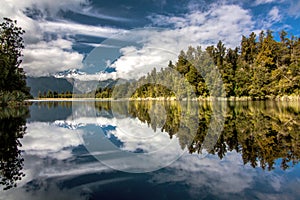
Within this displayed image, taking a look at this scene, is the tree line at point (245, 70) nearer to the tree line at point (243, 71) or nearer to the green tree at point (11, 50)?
the tree line at point (243, 71)

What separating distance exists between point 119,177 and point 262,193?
2.31 metres

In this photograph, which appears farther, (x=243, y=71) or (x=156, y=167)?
(x=243, y=71)

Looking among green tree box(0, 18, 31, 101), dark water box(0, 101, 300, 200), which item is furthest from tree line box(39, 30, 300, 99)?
dark water box(0, 101, 300, 200)

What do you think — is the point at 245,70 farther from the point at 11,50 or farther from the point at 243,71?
the point at 11,50

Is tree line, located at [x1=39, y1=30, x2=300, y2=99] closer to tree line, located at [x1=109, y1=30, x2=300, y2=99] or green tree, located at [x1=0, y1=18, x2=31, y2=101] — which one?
tree line, located at [x1=109, y1=30, x2=300, y2=99]

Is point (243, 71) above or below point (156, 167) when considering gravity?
above

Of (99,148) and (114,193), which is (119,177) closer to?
(114,193)

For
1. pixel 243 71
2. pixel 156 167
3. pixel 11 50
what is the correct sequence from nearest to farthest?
1. pixel 156 167
2. pixel 11 50
3. pixel 243 71

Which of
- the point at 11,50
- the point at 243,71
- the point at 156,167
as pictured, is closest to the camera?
the point at 156,167

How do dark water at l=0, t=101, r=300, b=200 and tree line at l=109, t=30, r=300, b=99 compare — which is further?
tree line at l=109, t=30, r=300, b=99

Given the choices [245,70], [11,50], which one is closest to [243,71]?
[245,70]

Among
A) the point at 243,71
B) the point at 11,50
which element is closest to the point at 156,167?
the point at 11,50

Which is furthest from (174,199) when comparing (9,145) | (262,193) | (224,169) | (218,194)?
(9,145)

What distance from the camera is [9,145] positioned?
705cm
